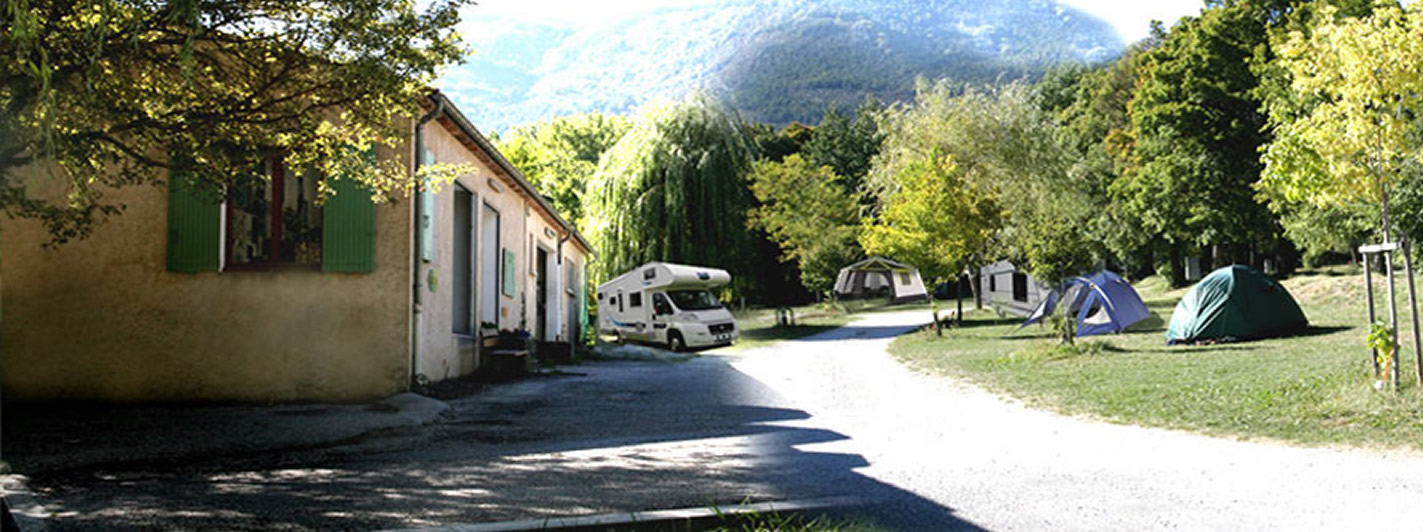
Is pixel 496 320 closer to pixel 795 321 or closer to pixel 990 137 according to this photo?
pixel 795 321

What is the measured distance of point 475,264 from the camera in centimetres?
1362

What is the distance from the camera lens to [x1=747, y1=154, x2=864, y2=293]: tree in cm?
3616

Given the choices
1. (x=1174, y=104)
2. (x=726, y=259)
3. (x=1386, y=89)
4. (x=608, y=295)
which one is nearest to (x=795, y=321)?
(x=726, y=259)

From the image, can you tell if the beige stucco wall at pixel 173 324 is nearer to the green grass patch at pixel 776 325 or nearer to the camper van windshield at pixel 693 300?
the green grass patch at pixel 776 325

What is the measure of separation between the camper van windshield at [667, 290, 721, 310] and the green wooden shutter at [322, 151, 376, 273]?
1321 cm

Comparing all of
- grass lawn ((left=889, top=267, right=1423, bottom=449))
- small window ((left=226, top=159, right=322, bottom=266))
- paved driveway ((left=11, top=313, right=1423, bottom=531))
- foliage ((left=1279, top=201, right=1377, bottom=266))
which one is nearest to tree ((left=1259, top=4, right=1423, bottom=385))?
grass lawn ((left=889, top=267, right=1423, bottom=449))

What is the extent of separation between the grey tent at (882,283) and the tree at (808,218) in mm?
3531

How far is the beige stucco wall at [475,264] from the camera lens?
36.6ft

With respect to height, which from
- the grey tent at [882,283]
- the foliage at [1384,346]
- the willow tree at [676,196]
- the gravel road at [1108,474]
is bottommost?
the gravel road at [1108,474]

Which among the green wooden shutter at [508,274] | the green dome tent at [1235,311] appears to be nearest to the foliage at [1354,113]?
the green dome tent at [1235,311]

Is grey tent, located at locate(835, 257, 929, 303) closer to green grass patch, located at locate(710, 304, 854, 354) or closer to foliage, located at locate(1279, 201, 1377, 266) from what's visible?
green grass patch, located at locate(710, 304, 854, 354)

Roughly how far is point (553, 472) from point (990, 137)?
100 feet

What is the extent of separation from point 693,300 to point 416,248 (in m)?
13.2

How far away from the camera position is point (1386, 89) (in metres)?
8.67
